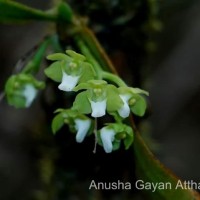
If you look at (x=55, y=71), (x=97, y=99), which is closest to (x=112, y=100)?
(x=97, y=99)

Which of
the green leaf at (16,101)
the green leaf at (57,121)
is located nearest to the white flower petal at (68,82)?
the green leaf at (57,121)

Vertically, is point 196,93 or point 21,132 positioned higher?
point 21,132

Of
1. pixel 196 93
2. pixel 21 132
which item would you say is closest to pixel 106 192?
pixel 21 132

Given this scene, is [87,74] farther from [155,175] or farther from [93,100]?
[155,175]

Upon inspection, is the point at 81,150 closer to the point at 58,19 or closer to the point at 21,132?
the point at 58,19

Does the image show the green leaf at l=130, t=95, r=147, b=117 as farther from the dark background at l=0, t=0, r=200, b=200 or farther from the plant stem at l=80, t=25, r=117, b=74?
the dark background at l=0, t=0, r=200, b=200
